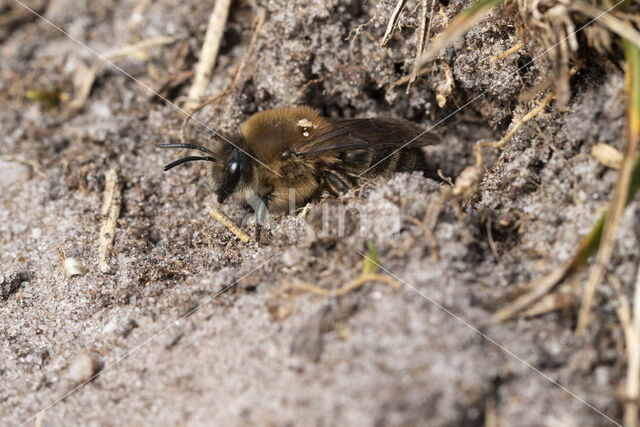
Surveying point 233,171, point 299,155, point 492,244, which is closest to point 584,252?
point 492,244

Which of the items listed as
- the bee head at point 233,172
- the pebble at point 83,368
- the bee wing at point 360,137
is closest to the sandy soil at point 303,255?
the pebble at point 83,368

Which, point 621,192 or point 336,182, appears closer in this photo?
point 621,192

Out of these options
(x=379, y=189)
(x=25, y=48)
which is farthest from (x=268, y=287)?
(x=25, y=48)

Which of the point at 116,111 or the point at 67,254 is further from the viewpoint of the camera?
the point at 116,111

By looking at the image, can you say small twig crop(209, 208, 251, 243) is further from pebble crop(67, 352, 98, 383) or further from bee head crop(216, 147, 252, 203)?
pebble crop(67, 352, 98, 383)

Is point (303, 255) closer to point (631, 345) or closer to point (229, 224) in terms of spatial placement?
point (229, 224)

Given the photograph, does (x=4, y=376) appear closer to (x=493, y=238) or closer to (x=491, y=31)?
(x=493, y=238)
